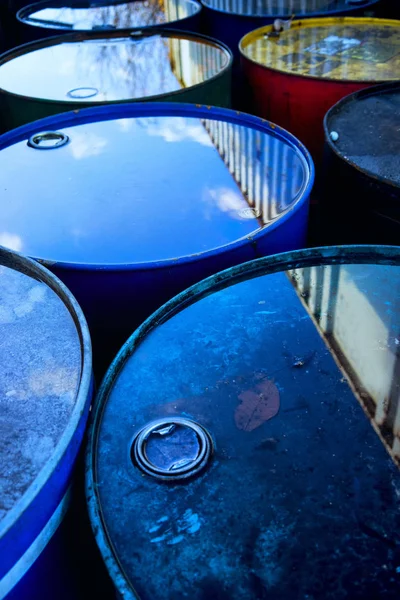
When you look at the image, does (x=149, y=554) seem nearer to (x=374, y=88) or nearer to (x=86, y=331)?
(x=86, y=331)

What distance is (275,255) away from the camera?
2.12 m

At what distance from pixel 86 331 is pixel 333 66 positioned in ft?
10.7

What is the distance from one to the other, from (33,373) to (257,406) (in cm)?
64

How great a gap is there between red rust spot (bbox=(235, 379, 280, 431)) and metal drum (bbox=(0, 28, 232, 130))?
2.24 m

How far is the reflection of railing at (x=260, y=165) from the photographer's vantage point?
2.56m

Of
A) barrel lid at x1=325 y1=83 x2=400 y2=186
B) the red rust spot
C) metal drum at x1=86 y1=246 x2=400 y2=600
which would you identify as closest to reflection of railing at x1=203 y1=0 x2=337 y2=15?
barrel lid at x1=325 y1=83 x2=400 y2=186

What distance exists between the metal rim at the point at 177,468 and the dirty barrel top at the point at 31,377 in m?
0.20

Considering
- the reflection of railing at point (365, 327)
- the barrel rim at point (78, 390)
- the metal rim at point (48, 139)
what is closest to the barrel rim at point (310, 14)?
the metal rim at point (48, 139)

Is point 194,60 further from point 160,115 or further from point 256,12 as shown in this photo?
point 256,12

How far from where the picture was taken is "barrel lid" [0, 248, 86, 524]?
1.34 metres

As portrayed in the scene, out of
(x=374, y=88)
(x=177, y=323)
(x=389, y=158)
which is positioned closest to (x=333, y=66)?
(x=374, y=88)

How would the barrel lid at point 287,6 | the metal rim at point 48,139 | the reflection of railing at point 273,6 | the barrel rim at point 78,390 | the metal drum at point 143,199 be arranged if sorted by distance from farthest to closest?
the reflection of railing at point 273,6
the barrel lid at point 287,6
the metal rim at point 48,139
the metal drum at point 143,199
the barrel rim at point 78,390

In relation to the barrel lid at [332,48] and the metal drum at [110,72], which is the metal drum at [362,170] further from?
the metal drum at [110,72]

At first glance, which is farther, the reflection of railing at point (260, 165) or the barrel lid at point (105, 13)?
the barrel lid at point (105, 13)
